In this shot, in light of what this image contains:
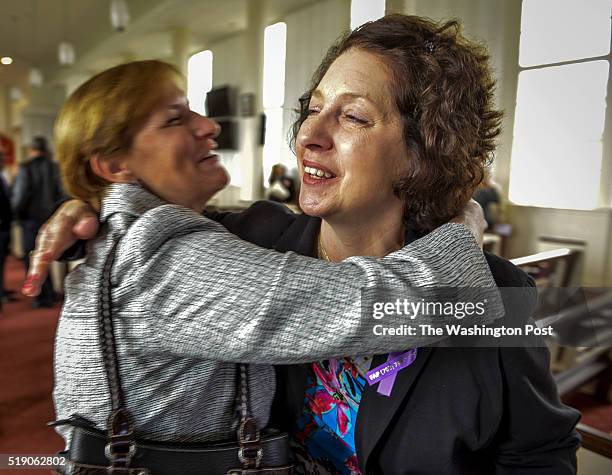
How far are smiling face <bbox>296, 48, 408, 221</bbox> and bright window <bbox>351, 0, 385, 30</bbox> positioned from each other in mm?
155

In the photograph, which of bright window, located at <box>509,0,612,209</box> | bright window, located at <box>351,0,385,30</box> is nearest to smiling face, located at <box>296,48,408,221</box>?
bright window, located at <box>351,0,385,30</box>

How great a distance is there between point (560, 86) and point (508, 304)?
0.44 m

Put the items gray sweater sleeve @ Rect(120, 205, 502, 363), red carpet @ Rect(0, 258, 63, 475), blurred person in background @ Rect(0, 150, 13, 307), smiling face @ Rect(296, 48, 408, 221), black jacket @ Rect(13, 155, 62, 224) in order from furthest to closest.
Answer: blurred person in background @ Rect(0, 150, 13, 307) < red carpet @ Rect(0, 258, 63, 475) < black jacket @ Rect(13, 155, 62, 224) < smiling face @ Rect(296, 48, 408, 221) < gray sweater sleeve @ Rect(120, 205, 502, 363)

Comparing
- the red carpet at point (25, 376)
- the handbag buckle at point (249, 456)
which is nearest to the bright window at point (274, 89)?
the handbag buckle at point (249, 456)

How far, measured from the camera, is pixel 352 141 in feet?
3.10

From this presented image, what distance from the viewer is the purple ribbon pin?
88 centimetres

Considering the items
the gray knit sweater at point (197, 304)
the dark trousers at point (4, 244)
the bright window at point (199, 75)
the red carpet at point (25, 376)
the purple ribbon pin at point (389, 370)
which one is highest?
the bright window at point (199, 75)

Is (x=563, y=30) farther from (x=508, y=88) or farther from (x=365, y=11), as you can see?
(x=365, y=11)

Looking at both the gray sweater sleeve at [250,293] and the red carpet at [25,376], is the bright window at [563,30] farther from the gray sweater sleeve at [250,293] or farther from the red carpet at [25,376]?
the red carpet at [25,376]

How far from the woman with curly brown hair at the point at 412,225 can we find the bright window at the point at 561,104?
8cm

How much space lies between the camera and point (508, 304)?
93cm

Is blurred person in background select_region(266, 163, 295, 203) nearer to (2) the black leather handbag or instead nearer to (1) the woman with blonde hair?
(1) the woman with blonde hair

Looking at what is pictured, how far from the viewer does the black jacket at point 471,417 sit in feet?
2.87

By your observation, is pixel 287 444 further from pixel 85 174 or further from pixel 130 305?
pixel 85 174
